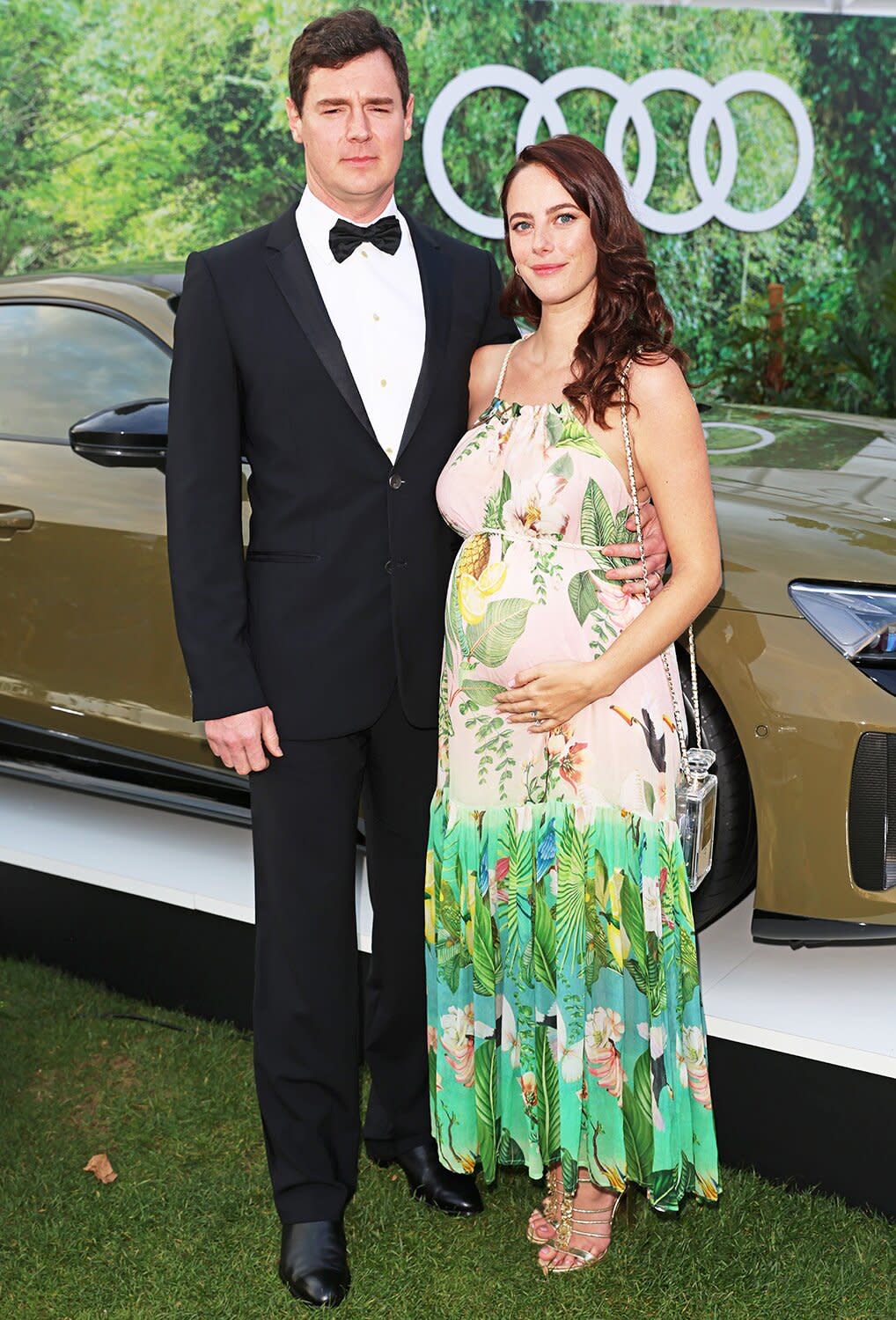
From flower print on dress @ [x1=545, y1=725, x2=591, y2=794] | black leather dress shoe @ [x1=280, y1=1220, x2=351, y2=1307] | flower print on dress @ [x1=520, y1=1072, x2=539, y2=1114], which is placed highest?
flower print on dress @ [x1=545, y1=725, x2=591, y2=794]

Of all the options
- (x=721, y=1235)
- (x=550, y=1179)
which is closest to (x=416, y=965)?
(x=550, y=1179)

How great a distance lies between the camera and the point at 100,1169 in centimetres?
265

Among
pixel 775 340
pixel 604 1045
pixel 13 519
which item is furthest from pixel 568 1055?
pixel 775 340

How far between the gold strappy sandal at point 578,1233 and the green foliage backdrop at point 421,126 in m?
6.87

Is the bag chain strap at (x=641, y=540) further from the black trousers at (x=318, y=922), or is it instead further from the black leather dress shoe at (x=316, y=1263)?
the black leather dress shoe at (x=316, y=1263)

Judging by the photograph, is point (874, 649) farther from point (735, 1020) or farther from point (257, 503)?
point (257, 503)

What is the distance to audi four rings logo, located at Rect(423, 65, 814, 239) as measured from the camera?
805 centimetres

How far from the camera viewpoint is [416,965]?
2.49m

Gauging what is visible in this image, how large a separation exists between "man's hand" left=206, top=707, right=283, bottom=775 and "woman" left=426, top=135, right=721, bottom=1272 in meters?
0.27

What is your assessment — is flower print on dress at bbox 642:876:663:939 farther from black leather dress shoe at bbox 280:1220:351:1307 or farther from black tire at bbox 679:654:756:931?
black leather dress shoe at bbox 280:1220:351:1307

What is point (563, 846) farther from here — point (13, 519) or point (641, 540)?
point (13, 519)

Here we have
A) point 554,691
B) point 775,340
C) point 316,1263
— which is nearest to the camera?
point 554,691

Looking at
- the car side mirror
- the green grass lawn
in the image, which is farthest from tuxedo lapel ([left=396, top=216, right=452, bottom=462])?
the green grass lawn

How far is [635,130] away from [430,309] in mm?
6727
